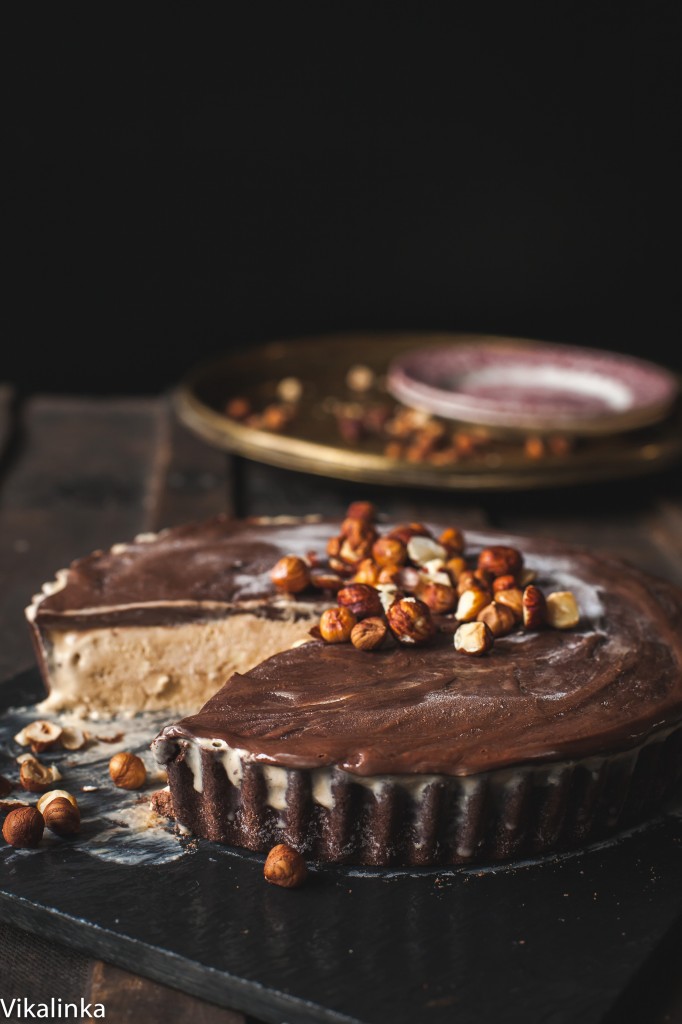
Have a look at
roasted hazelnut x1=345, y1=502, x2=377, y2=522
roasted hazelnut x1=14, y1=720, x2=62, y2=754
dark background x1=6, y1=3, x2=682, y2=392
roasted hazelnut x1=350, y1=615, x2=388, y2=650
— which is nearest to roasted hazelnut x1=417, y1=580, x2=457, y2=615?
roasted hazelnut x1=350, y1=615, x2=388, y2=650

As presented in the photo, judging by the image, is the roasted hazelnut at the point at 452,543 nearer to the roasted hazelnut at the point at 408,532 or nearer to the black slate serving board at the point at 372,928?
the roasted hazelnut at the point at 408,532

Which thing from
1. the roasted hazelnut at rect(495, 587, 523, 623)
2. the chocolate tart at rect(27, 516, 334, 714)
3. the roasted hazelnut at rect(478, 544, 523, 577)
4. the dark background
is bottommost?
the chocolate tart at rect(27, 516, 334, 714)

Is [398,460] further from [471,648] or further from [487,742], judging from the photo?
[487,742]

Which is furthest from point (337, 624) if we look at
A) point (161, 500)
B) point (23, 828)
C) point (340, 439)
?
point (340, 439)

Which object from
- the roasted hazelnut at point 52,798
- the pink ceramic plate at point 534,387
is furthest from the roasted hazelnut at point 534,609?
the pink ceramic plate at point 534,387

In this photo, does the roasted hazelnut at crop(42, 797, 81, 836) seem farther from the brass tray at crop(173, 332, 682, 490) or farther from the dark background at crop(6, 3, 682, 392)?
the dark background at crop(6, 3, 682, 392)

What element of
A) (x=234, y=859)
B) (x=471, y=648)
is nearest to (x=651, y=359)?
(x=471, y=648)

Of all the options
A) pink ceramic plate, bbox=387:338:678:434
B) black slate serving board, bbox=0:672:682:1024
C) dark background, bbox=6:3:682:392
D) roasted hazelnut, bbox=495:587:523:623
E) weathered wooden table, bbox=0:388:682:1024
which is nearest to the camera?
black slate serving board, bbox=0:672:682:1024
